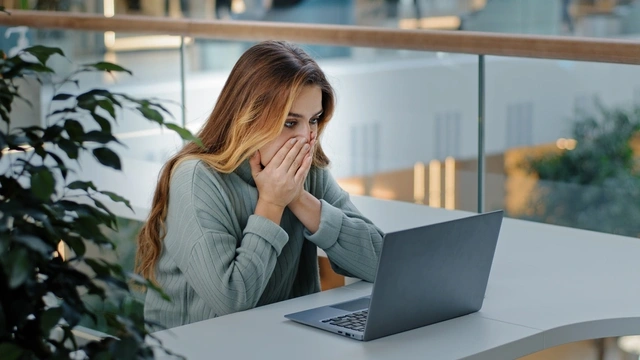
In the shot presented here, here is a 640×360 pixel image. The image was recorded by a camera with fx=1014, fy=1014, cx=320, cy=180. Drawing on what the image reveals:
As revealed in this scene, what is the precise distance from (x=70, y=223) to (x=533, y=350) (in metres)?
0.83

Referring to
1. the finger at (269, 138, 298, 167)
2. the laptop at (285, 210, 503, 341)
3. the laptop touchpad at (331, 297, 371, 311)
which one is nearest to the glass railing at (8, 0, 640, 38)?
the finger at (269, 138, 298, 167)

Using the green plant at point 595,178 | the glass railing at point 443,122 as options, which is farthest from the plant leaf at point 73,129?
the green plant at point 595,178

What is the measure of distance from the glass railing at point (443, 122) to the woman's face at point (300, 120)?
3.17 feet

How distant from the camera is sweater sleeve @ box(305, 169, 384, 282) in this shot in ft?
6.18

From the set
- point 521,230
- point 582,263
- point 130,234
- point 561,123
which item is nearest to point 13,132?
point 582,263

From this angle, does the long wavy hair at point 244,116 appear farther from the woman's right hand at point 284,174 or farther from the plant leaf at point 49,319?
the plant leaf at point 49,319

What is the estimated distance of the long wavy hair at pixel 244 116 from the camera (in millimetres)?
1817

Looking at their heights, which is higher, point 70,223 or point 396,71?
point 70,223

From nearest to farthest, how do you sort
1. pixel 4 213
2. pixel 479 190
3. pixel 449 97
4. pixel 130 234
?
pixel 4 213
pixel 479 190
pixel 130 234
pixel 449 97

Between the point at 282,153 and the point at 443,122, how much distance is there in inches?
166

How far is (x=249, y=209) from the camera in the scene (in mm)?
1861

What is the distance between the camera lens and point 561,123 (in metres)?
6.55

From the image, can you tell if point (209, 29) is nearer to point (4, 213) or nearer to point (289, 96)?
point (289, 96)

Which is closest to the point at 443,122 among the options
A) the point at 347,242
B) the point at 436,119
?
the point at 436,119
